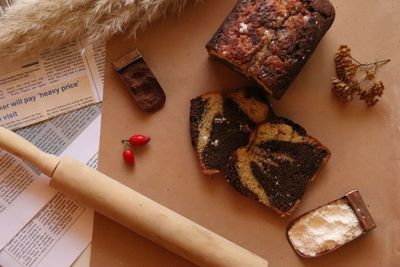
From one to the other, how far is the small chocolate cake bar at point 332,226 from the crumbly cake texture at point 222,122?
316mm

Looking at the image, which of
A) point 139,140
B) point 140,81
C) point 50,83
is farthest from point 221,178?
point 50,83

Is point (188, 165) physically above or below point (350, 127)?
below

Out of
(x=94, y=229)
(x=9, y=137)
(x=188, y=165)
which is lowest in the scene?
(x=94, y=229)

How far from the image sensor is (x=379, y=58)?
155cm

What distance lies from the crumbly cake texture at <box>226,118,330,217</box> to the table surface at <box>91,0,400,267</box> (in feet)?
0.17

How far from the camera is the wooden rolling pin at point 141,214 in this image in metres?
1.39

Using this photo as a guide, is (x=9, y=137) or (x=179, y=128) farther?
(x=179, y=128)

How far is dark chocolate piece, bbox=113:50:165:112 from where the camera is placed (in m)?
1.53

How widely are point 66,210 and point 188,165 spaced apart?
42cm

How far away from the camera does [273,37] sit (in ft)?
4.50

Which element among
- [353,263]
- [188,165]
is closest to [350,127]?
[353,263]

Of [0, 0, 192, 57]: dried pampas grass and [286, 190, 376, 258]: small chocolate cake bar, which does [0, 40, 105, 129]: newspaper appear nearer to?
[0, 0, 192, 57]: dried pampas grass

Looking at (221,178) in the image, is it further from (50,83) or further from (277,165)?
(50,83)

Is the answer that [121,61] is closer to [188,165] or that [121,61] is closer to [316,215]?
[188,165]
